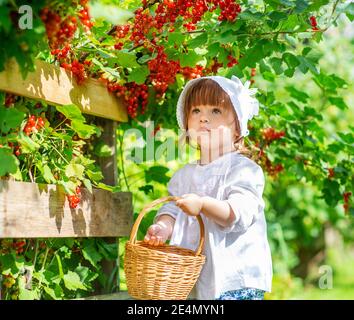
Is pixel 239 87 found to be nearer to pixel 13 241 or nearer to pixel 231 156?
pixel 231 156

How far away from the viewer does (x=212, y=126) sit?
2826 millimetres

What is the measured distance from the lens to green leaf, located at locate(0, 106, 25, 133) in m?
2.38

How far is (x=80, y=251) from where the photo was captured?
326 centimetres

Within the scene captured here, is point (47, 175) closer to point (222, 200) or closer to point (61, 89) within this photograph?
point (61, 89)

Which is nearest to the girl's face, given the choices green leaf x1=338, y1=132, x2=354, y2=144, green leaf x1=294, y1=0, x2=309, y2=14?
green leaf x1=294, y1=0, x2=309, y2=14

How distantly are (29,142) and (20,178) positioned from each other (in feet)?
0.68

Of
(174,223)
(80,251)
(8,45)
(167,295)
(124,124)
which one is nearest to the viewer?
(8,45)

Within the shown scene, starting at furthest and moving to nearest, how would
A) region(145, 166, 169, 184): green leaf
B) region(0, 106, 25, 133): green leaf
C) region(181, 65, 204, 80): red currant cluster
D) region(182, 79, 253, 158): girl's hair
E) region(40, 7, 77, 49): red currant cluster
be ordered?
region(145, 166, 169, 184): green leaf → region(181, 65, 204, 80): red currant cluster → region(182, 79, 253, 158): girl's hair → region(0, 106, 25, 133): green leaf → region(40, 7, 77, 49): red currant cluster

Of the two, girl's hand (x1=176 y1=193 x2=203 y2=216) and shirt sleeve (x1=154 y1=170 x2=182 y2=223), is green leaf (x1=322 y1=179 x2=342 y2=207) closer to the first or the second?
shirt sleeve (x1=154 y1=170 x2=182 y2=223)

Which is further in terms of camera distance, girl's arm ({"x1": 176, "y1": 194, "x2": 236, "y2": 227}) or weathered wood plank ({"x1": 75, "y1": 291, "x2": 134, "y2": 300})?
weathered wood plank ({"x1": 75, "y1": 291, "x2": 134, "y2": 300})

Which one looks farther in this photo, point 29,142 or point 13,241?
point 13,241

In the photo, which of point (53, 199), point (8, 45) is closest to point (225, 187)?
point (53, 199)

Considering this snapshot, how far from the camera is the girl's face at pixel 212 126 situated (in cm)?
282

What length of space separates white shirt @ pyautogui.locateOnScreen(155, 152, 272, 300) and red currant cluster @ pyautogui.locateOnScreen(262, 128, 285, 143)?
1.21m
